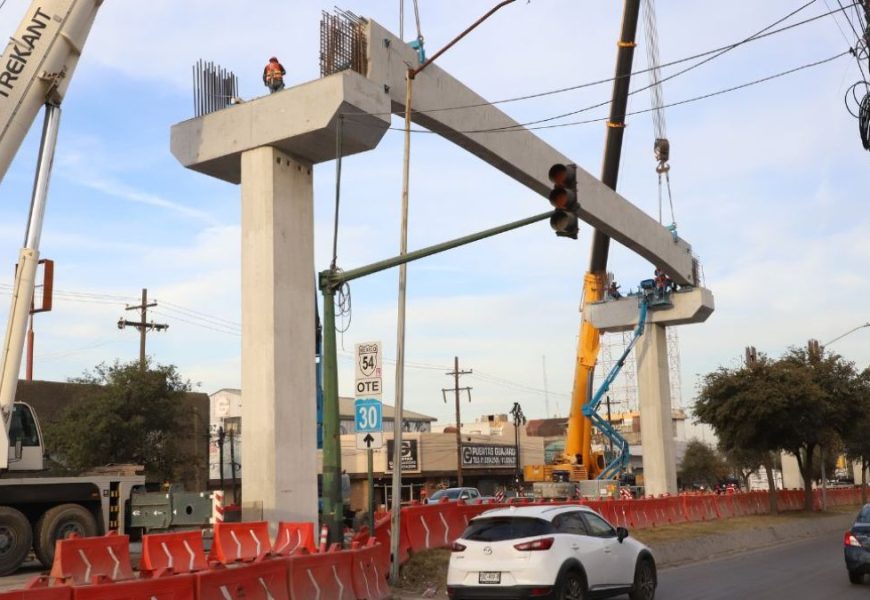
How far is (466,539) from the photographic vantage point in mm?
12633

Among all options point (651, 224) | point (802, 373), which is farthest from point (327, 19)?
point (802, 373)

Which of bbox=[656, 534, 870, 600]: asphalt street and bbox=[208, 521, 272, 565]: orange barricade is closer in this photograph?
bbox=[656, 534, 870, 600]: asphalt street

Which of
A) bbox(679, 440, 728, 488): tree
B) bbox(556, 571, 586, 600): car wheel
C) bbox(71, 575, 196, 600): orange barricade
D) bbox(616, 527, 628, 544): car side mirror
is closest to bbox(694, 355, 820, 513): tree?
bbox(616, 527, 628, 544): car side mirror

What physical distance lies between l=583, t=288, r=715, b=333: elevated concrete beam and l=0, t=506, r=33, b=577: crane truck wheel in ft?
83.1

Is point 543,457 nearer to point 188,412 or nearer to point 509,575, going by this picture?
point 188,412

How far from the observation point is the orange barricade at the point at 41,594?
8.29 metres

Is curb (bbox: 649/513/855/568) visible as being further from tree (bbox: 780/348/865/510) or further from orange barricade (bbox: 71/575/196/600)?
orange barricade (bbox: 71/575/196/600)

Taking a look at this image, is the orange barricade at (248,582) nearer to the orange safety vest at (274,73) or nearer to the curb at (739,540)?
the orange safety vest at (274,73)

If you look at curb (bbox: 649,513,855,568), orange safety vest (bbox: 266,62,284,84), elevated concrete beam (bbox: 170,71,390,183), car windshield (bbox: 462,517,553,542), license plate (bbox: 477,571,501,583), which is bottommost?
curb (bbox: 649,513,855,568)

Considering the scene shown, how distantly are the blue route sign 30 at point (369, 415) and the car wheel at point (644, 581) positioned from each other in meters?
4.69

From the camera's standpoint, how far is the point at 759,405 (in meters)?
34.8

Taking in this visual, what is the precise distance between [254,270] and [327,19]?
5.59 m

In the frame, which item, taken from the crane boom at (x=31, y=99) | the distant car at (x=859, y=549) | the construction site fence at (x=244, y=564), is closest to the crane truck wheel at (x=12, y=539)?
the crane boom at (x=31, y=99)

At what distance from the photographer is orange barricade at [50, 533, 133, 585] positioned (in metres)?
12.8
